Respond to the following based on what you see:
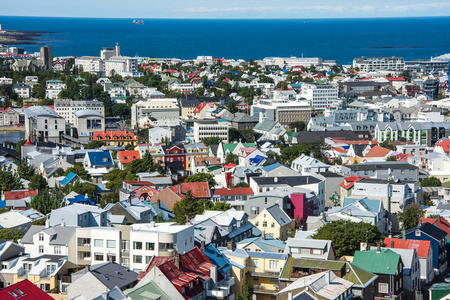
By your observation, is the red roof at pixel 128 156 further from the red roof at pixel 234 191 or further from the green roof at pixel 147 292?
the green roof at pixel 147 292

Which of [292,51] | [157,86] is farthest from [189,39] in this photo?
[157,86]

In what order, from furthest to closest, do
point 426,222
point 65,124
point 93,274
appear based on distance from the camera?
point 65,124 → point 426,222 → point 93,274

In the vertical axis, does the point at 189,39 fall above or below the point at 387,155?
above

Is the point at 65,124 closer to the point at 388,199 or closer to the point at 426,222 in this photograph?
the point at 388,199

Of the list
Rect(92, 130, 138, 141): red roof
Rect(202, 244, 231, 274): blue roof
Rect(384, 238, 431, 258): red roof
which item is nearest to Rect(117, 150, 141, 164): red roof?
Rect(92, 130, 138, 141): red roof

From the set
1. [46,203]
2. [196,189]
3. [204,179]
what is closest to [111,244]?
[46,203]

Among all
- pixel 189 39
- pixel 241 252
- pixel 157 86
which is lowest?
pixel 241 252

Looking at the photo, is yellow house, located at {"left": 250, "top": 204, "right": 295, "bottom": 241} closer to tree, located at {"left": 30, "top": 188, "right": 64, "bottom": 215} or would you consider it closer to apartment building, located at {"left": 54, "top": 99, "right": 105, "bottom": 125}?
tree, located at {"left": 30, "top": 188, "right": 64, "bottom": 215}
